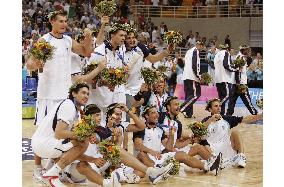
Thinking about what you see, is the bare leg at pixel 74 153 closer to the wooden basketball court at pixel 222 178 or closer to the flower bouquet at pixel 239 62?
the wooden basketball court at pixel 222 178

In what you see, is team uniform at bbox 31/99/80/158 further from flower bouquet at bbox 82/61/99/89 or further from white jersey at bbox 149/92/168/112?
white jersey at bbox 149/92/168/112

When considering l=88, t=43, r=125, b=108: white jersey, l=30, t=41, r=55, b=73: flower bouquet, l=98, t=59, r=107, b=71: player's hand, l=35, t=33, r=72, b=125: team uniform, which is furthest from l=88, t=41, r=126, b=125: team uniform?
l=30, t=41, r=55, b=73: flower bouquet

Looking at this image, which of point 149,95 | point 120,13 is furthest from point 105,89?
point 120,13

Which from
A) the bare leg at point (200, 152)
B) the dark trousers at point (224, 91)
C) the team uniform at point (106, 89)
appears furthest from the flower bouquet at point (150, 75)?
the dark trousers at point (224, 91)

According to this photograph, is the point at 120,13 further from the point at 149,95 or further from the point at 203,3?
the point at 149,95

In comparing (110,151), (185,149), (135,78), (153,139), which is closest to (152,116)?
(153,139)

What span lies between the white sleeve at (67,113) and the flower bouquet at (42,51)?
671 millimetres

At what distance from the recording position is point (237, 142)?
297 inches

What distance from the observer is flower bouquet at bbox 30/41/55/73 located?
6301 mm

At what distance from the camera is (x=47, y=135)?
19.7 ft

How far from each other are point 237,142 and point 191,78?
4858 mm

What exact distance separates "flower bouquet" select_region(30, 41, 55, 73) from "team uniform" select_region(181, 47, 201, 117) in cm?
603

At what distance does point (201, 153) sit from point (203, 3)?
14.6 metres
